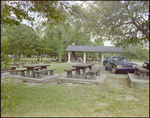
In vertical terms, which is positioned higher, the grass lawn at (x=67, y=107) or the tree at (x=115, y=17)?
the tree at (x=115, y=17)

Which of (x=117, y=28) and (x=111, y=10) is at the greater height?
(x=111, y=10)

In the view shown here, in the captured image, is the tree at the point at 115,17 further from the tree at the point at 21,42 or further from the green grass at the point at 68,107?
the tree at the point at 21,42

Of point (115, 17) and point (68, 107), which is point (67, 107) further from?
point (115, 17)

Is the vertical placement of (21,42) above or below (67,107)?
above

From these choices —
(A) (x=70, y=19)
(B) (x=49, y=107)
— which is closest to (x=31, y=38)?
(A) (x=70, y=19)

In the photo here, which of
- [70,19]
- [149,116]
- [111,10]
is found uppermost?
[111,10]

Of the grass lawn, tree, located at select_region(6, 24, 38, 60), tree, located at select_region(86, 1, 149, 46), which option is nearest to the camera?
the grass lawn

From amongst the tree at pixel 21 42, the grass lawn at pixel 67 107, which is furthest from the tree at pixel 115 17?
the tree at pixel 21 42

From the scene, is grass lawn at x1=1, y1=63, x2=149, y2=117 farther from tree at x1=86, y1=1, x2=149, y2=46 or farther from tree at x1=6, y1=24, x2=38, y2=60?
tree at x1=6, y1=24, x2=38, y2=60

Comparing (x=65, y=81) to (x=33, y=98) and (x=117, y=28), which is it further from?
(x=117, y=28)

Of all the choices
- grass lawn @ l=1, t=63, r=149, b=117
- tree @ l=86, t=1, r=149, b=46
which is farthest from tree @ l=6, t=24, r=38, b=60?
grass lawn @ l=1, t=63, r=149, b=117

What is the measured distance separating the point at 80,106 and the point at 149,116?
1.77 m

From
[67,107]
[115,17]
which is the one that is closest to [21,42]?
[115,17]

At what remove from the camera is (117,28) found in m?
9.95
